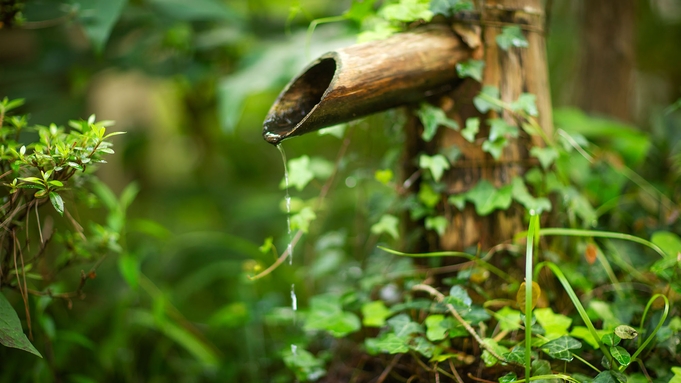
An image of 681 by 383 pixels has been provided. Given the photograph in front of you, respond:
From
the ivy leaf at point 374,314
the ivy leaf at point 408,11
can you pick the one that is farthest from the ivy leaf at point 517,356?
the ivy leaf at point 408,11

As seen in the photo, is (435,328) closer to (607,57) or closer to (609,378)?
(609,378)

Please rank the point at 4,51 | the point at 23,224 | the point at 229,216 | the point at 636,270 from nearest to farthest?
1. the point at 23,224
2. the point at 636,270
3. the point at 4,51
4. the point at 229,216

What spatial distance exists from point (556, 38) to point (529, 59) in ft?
8.44

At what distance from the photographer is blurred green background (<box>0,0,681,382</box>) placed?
1.49m

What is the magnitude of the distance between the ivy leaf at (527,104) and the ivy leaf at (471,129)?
102 mm

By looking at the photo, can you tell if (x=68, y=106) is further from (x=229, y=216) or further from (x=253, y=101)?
(x=253, y=101)

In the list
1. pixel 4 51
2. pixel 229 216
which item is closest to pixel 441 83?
pixel 229 216

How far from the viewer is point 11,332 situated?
86 cm

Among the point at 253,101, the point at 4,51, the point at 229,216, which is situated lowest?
the point at 229,216

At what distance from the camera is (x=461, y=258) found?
1201 millimetres

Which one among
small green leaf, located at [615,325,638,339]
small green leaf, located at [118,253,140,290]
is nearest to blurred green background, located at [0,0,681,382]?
small green leaf, located at [118,253,140,290]

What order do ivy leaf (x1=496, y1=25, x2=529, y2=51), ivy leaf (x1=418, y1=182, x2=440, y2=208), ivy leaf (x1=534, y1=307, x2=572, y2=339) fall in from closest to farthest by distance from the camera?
ivy leaf (x1=534, y1=307, x2=572, y2=339) < ivy leaf (x1=496, y1=25, x2=529, y2=51) < ivy leaf (x1=418, y1=182, x2=440, y2=208)

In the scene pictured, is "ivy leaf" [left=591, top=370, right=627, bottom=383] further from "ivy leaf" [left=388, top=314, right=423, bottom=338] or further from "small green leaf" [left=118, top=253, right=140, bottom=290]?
"small green leaf" [left=118, top=253, right=140, bottom=290]

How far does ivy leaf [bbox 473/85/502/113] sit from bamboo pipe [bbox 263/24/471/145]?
0.28ft
